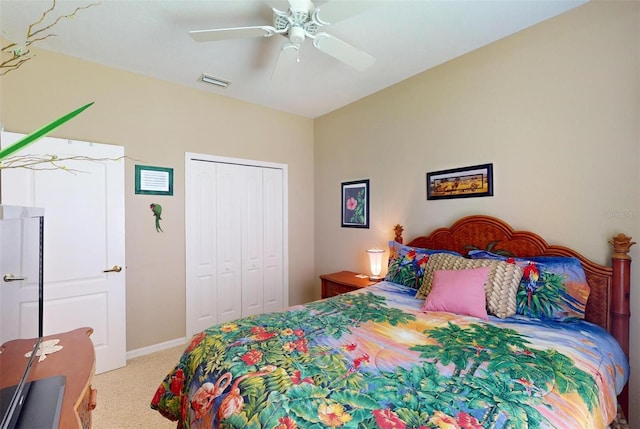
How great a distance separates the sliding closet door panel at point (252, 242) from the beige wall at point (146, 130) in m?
0.32

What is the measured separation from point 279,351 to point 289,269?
2.77 metres

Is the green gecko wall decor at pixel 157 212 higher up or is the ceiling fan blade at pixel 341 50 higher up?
the ceiling fan blade at pixel 341 50

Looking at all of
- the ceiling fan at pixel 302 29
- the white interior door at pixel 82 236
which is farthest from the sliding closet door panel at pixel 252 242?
the ceiling fan at pixel 302 29

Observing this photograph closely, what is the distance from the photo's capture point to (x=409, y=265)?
2.71m

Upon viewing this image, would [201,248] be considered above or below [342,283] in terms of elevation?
above

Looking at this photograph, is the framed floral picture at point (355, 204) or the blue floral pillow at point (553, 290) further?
the framed floral picture at point (355, 204)

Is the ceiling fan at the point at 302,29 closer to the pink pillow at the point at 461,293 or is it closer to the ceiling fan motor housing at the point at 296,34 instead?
the ceiling fan motor housing at the point at 296,34

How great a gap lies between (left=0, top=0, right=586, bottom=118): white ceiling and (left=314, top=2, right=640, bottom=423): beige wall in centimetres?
22

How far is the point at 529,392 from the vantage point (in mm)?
1177

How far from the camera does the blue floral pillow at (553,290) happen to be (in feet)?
6.24

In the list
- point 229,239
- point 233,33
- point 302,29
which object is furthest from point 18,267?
point 229,239

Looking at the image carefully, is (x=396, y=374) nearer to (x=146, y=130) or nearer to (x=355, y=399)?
(x=355, y=399)

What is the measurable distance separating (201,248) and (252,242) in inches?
25.2

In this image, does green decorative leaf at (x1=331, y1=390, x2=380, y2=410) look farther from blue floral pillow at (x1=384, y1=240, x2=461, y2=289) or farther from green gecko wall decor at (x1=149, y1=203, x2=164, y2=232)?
green gecko wall decor at (x1=149, y1=203, x2=164, y2=232)
